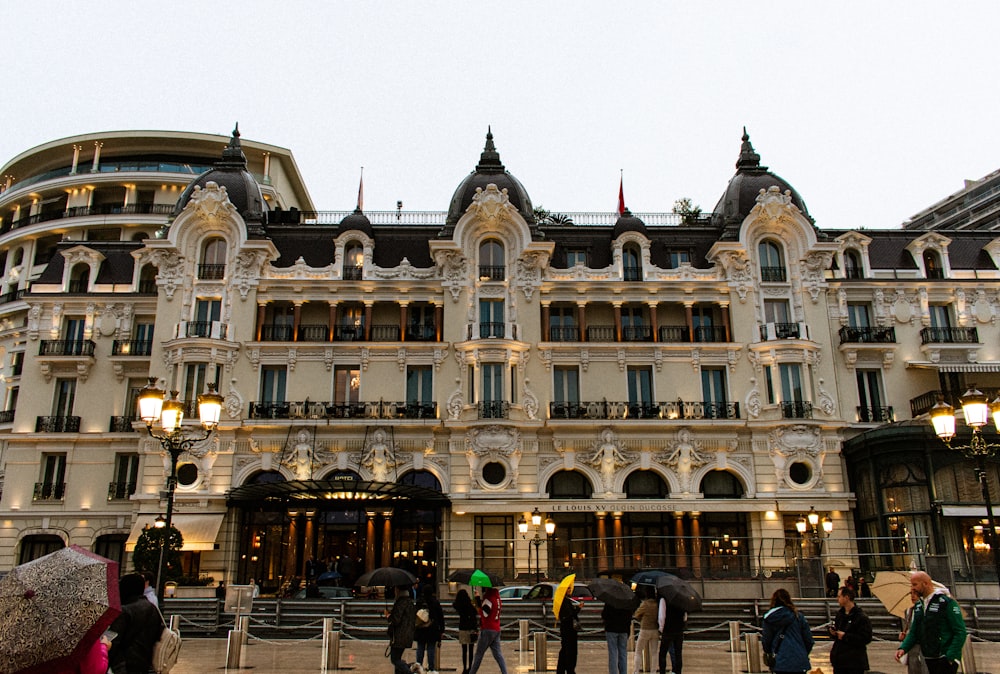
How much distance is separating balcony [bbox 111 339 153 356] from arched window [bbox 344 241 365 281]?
1031 cm

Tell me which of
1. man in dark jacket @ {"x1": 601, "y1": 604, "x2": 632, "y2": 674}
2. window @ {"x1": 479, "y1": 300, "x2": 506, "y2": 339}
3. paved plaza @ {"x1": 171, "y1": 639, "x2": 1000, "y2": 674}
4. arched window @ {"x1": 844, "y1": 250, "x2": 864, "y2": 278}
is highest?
arched window @ {"x1": 844, "y1": 250, "x2": 864, "y2": 278}

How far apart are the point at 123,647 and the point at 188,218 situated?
3505 cm

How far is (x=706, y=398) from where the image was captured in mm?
40281

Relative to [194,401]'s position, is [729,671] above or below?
below

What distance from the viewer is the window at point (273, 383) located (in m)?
39.8

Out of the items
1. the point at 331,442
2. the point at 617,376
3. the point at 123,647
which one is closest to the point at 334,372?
the point at 331,442

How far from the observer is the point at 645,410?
130 feet

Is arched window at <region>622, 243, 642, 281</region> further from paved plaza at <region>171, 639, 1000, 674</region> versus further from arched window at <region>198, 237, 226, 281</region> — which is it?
paved plaza at <region>171, 639, 1000, 674</region>

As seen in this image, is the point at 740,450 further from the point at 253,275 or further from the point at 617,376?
the point at 253,275

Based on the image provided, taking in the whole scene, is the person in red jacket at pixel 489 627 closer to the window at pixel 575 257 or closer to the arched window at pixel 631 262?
the arched window at pixel 631 262

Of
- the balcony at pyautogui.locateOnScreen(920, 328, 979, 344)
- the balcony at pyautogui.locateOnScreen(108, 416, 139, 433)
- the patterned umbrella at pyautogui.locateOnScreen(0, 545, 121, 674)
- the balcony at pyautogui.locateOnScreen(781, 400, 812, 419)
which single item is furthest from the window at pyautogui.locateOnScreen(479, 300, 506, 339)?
the patterned umbrella at pyautogui.locateOnScreen(0, 545, 121, 674)

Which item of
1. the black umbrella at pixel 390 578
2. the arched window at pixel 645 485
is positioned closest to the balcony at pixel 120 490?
the arched window at pixel 645 485

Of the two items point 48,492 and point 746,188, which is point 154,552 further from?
point 746,188

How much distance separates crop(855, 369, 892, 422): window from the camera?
132ft
